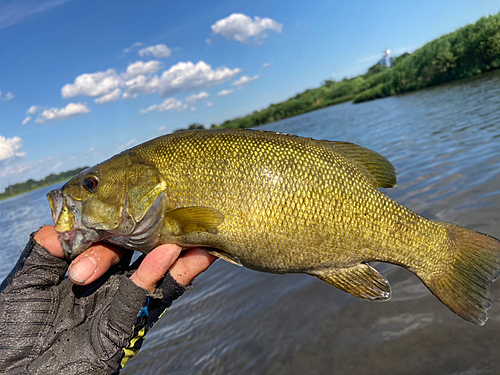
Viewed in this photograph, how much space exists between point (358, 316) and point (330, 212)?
2.70m

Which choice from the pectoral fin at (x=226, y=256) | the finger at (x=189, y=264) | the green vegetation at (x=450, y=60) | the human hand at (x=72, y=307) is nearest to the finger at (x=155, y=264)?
the human hand at (x=72, y=307)

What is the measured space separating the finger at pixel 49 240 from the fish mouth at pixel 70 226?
0.11 m

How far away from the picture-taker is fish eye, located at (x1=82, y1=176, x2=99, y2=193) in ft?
8.52

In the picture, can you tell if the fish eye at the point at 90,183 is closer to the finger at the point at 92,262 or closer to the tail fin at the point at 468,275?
the finger at the point at 92,262

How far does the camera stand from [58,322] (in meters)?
2.72

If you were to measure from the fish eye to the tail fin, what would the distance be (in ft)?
8.94

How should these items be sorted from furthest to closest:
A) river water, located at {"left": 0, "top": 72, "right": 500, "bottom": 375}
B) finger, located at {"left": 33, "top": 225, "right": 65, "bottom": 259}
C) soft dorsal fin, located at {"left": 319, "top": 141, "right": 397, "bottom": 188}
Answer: river water, located at {"left": 0, "top": 72, "right": 500, "bottom": 375} < soft dorsal fin, located at {"left": 319, "top": 141, "right": 397, "bottom": 188} < finger, located at {"left": 33, "top": 225, "right": 65, "bottom": 259}

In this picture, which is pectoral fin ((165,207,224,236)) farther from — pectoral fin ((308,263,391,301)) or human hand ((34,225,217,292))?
pectoral fin ((308,263,391,301))

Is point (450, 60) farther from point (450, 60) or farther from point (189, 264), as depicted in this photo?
point (189, 264)

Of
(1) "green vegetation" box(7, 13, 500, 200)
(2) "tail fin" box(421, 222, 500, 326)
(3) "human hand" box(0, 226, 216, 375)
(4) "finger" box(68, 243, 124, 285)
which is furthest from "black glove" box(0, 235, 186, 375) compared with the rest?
(1) "green vegetation" box(7, 13, 500, 200)

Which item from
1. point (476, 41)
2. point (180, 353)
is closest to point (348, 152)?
point (180, 353)

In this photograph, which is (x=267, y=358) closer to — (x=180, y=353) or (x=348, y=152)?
(x=180, y=353)

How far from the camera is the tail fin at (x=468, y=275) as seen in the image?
242 centimetres

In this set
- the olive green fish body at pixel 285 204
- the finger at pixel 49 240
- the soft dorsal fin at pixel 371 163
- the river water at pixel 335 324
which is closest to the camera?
the olive green fish body at pixel 285 204
